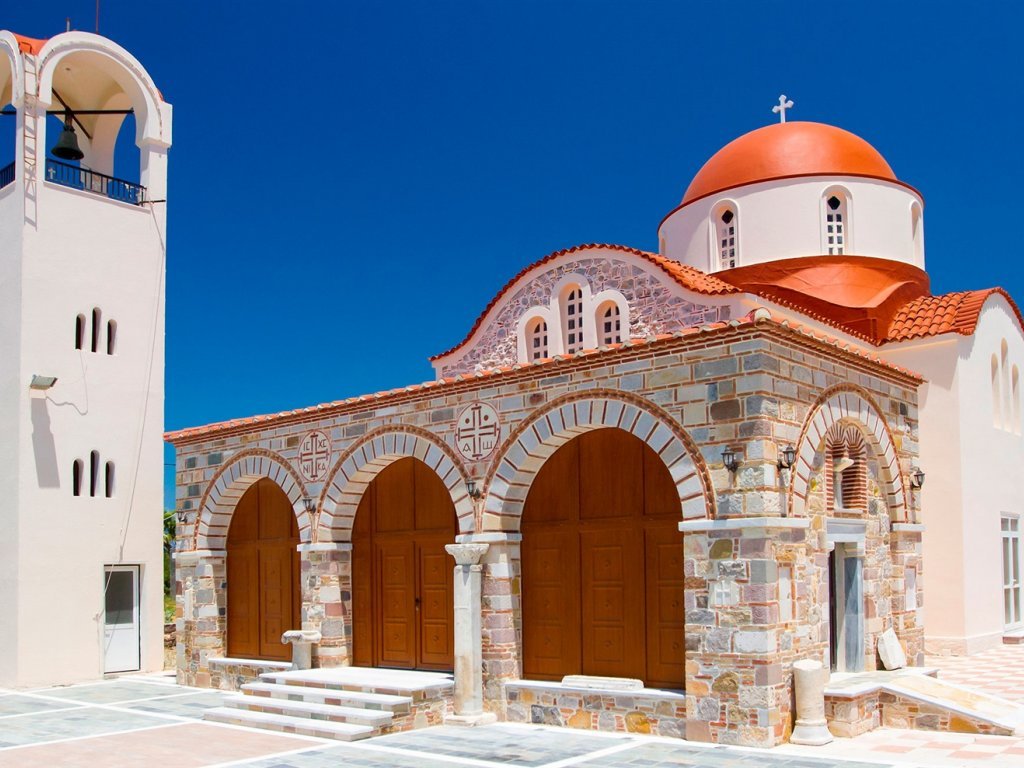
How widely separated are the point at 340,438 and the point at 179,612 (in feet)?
13.6

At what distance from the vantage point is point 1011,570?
15.4 metres

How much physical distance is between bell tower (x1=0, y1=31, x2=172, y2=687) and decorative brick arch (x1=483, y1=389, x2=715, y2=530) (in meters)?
7.48

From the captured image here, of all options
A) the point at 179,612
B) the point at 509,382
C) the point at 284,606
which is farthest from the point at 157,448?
the point at 509,382

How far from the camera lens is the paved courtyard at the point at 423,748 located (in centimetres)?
797

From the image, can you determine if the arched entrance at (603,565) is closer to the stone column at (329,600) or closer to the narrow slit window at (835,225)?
the stone column at (329,600)

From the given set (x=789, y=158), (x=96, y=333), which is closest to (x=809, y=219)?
(x=789, y=158)

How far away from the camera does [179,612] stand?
14.4m

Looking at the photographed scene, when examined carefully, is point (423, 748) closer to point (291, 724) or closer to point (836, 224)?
point (291, 724)

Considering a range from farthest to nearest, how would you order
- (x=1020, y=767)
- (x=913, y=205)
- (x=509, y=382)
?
(x=913, y=205) → (x=509, y=382) → (x=1020, y=767)

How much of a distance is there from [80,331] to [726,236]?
10134mm

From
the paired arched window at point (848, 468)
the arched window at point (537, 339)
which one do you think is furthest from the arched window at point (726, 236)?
the paired arched window at point (848, 468)

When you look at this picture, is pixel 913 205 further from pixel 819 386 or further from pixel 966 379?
pixel 819 386

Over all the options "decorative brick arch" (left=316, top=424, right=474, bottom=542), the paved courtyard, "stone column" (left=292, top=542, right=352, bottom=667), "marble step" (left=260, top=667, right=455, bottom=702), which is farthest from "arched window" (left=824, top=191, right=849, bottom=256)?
"marble step" (left=260, top=667, right=455, bottom=702)

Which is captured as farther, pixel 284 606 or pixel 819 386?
pixel 284 606
